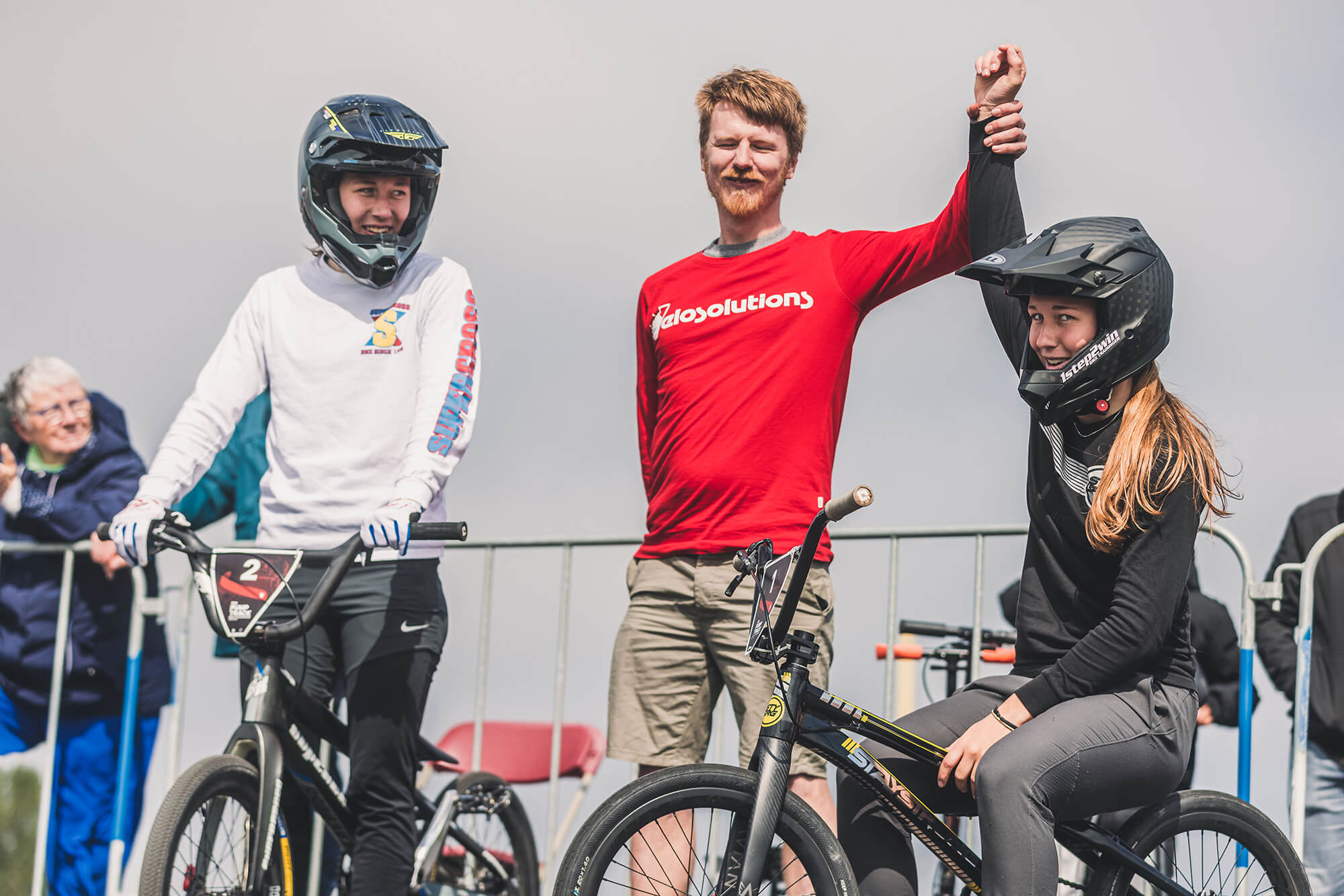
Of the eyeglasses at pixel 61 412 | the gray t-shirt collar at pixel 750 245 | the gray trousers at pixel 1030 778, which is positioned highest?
the gray t-shirt collar at pixel 750 245

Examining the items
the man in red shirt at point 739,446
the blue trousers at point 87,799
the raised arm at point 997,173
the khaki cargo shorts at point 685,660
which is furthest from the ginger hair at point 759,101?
the blue trousers at point 87,799

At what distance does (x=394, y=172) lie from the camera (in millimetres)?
4105

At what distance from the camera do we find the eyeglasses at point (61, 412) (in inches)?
221

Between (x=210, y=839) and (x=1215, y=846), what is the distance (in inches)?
89.8

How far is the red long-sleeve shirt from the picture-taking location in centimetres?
376

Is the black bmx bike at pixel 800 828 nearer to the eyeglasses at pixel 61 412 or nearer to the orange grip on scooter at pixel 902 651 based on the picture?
the orange grip on scooter at pixel 902 651

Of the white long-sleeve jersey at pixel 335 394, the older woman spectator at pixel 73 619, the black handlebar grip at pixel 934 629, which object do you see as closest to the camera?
the white long-sleeve jersey at pixel 335 394

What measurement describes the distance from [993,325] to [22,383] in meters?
4.02

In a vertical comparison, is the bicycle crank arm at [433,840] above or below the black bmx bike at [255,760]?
below

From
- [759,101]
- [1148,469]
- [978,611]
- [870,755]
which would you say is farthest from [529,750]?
[1148,469]

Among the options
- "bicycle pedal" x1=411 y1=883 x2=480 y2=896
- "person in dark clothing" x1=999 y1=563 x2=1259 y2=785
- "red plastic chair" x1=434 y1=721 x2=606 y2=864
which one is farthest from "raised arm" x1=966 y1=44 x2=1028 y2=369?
"red plastic chair" x1=434 y1=721 x2=606 y2=864

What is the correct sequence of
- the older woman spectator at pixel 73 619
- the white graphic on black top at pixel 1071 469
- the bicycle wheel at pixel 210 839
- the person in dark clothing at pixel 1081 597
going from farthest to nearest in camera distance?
the older woman spectator at pixel 73 619 < the bicycle wheel at pixel 210 839 < the white graphic on black top at pixel 1071 469 < the person in dark clothing at pixel 1081 597

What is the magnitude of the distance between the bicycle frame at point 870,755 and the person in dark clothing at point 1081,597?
6 centimetres

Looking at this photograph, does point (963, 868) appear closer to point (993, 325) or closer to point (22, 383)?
point (993, 325)
